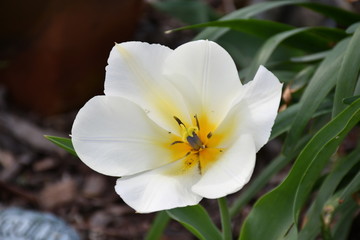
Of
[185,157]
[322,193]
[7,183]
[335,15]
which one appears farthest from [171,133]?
[7,183]

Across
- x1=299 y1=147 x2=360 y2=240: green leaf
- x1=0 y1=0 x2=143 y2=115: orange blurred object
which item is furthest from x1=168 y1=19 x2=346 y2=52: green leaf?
x1=0 y1=0 x2=143 y2=115: orange blurred object

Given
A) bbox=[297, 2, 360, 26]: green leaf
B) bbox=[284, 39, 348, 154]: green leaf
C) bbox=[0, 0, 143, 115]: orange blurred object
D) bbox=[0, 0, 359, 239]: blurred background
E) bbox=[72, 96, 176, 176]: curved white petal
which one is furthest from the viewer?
bbox=[0, 0, 143, 115]: orange blurred object

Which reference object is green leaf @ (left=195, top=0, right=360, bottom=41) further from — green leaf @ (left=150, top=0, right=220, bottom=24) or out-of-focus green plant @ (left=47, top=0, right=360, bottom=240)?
green leaf @ (left=150, top=0, right=220, bottom=24)

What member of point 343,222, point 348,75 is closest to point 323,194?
point 343,222

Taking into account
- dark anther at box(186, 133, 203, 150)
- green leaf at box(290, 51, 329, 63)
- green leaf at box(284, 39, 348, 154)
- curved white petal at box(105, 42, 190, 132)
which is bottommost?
green leaf at box(290, 51, 329, 63)

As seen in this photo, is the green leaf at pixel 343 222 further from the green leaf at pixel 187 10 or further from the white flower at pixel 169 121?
the green leaf at pixel 187 10

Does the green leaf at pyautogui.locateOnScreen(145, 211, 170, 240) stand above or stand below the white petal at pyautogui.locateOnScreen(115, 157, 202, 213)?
below

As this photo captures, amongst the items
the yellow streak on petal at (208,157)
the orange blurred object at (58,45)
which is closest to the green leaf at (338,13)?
the yellow streak on petal at (208,157)

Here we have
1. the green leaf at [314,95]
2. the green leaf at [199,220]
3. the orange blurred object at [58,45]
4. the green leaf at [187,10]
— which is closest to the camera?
the green leaf at [199,220]
